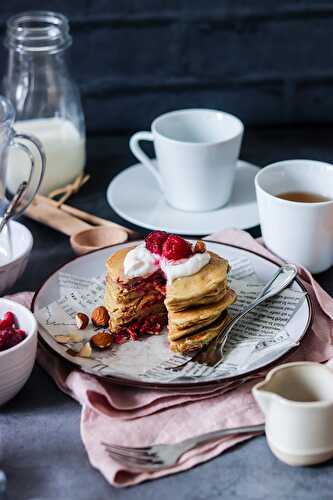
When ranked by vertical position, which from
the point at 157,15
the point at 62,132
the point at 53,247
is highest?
the point at 157,15

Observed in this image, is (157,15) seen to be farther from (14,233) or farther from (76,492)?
(76,492)

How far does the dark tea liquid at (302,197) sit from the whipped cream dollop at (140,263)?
0.30 meters

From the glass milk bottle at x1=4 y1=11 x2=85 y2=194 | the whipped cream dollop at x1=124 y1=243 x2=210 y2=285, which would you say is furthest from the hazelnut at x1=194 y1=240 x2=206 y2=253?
the glass milk bottle at x1=4 y1=11 x2=85 y2=194

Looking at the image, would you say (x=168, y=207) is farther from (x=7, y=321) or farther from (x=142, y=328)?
(x=7, y=321)

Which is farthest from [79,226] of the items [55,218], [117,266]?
[117,266]

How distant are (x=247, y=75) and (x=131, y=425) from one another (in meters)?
0.97

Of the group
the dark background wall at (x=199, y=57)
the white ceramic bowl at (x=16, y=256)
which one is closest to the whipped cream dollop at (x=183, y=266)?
the white ceramic bowl at (x=16, y=256)

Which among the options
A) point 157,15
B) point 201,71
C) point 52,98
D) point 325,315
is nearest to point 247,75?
point 201,71

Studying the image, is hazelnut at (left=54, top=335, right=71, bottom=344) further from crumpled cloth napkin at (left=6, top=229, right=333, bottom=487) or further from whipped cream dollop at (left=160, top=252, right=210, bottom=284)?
whipped cream dollop at (left=160, top=252, right=210, bottom=284)

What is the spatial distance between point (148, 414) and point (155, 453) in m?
0.07

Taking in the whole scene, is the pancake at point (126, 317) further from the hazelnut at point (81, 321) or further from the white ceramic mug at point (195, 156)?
the white ceramic mug at point (195, 156)

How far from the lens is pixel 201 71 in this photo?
69.2 inches

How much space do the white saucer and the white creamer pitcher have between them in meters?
0.49

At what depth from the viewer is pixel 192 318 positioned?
1077 millimetres
